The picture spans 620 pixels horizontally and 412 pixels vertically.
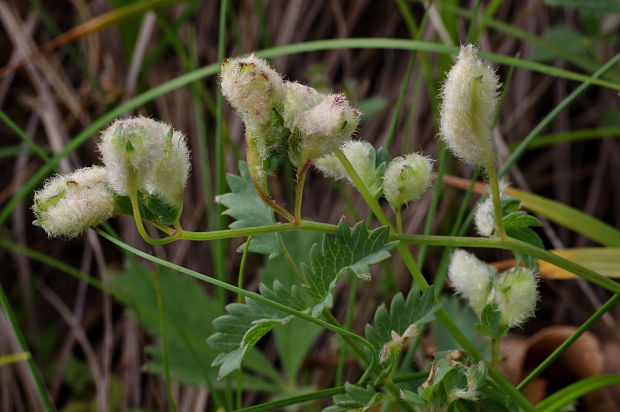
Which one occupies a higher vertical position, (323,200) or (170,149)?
(323,200)

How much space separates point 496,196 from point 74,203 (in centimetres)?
52

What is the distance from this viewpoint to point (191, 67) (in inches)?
78.6

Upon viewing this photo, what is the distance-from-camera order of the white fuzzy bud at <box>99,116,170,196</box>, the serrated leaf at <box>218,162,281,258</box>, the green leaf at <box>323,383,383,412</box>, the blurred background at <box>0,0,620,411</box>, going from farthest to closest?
the blurred background at <box>0,0,620,411</box> → the serrated leaf at <box>218,162,281,258</box> → the green leaf at <box>323,383,383,412</box> → the white fuzzy bud at <box>99,116,170,196</box>

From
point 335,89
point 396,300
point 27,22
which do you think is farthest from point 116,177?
point 27,22

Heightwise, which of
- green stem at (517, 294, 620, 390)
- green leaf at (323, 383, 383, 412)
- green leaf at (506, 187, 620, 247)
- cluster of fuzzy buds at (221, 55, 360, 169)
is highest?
green leaf at (506, 187, 620, 247)

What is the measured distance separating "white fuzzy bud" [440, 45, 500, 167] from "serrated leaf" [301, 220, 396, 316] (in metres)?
0.15

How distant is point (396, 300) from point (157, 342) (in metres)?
1.32

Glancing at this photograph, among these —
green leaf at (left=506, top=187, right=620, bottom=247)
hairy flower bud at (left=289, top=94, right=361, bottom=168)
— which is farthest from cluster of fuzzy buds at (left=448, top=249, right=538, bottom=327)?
green leaf at (left=506, top=187, right=620, bottom=247)

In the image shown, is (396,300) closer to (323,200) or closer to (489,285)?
(489,285)

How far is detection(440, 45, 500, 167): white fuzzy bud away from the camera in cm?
90

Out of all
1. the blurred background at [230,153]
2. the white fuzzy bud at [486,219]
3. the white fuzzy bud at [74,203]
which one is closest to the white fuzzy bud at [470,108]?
the white fuzzy bud at [486,219]

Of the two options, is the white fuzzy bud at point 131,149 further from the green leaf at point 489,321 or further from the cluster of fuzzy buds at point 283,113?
the green leaf at point 489,321

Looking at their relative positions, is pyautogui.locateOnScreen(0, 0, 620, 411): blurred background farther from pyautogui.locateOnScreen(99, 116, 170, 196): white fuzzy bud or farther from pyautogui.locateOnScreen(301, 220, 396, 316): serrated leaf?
pyautogui.locateOnScreen(99, 116, 170, 196): white fuzzy bud

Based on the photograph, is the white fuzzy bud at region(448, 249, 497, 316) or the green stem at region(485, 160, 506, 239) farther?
the white fuzzy bud at region(448, 249, 497, 316)
